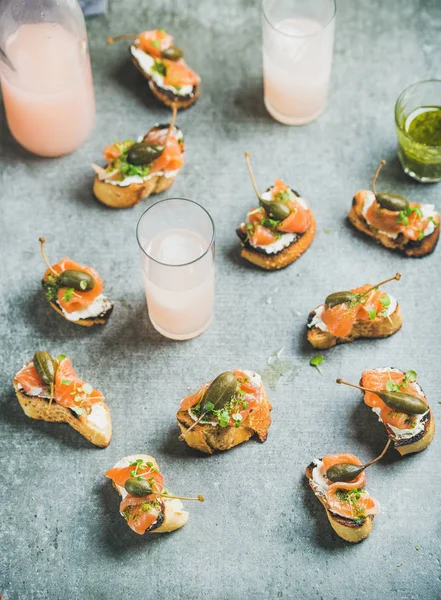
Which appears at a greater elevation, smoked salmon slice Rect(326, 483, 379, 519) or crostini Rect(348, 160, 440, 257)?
crostini Rect(348, 160, 440, 257)

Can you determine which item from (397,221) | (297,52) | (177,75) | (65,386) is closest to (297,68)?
(297,52)

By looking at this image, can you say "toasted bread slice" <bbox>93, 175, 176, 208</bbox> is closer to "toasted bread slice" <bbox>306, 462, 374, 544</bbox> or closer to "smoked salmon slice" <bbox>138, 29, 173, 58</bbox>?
"smoked salmon slice" <bbox>138, 29, 173, 58</bbox>

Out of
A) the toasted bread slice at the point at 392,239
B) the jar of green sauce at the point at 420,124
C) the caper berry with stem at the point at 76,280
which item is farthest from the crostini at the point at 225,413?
the jar of green sauce at the point at 420,124

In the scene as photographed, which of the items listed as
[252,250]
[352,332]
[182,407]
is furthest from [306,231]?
[182,407]

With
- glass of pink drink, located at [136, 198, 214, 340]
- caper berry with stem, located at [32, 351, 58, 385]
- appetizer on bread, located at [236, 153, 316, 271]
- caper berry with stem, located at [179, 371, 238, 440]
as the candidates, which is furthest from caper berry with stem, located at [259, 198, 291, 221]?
caper berry with stem, located at [32, 351, 58, 385]

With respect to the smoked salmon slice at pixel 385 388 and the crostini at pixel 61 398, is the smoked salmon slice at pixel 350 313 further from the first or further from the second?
the crostini at pixel 61 398

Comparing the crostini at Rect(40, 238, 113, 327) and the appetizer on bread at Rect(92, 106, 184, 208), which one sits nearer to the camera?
the crostini at Rect(40, 238, 113, 327)

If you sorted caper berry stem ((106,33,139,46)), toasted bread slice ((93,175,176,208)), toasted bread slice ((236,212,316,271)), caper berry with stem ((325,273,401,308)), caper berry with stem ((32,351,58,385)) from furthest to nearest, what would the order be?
caper berry stem ((106,33,139,46)) < toasted bread slice ((93,175,176,208)) < toasted bread slice ((236,212,316,271)) < caper berry with stem ((325,273,401,308)) < caper berry with stem ((32,351,58,385))
